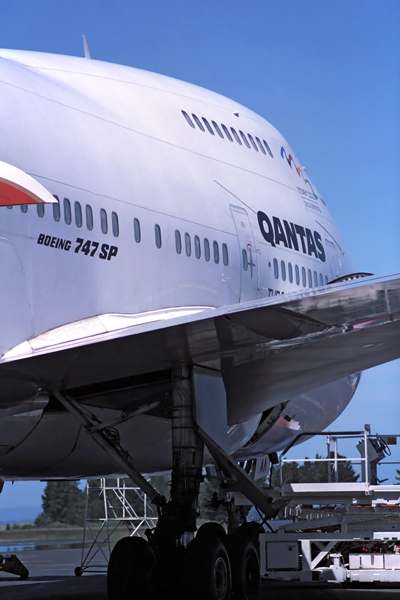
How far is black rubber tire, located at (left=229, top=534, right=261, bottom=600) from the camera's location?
1052cm

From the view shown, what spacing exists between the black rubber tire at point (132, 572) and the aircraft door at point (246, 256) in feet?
12.8

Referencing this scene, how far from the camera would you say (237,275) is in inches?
498

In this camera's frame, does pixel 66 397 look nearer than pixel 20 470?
Yes

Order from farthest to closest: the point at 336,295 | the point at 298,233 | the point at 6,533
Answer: the point at 6,533 < the point at 298,233 < the point at 336,295

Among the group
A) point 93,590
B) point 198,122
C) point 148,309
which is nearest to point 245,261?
point 198,122

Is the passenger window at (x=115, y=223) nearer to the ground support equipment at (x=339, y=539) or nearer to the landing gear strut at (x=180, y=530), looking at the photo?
the landing gear strut at (x=180, y=530)

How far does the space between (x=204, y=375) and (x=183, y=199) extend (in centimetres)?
245

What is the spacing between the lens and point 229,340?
29.9 ft

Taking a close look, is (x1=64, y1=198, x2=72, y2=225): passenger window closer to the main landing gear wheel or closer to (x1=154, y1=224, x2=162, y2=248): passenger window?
(x1=154, y1=224, x2=162, y2=248): passenger window

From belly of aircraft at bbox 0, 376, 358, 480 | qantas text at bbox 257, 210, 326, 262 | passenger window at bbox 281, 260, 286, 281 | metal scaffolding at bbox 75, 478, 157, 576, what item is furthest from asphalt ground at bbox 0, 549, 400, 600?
qantas text at bbox 257, 210, 326, 262

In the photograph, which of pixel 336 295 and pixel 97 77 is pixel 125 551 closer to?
pixel 336 295

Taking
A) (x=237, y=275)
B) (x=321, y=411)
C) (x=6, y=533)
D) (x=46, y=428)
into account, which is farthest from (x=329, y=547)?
(x=6, y=533)

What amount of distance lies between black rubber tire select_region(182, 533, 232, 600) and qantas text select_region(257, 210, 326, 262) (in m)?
5.20

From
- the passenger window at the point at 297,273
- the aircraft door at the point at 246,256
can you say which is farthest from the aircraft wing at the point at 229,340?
the passenger window at the point at 297,273
